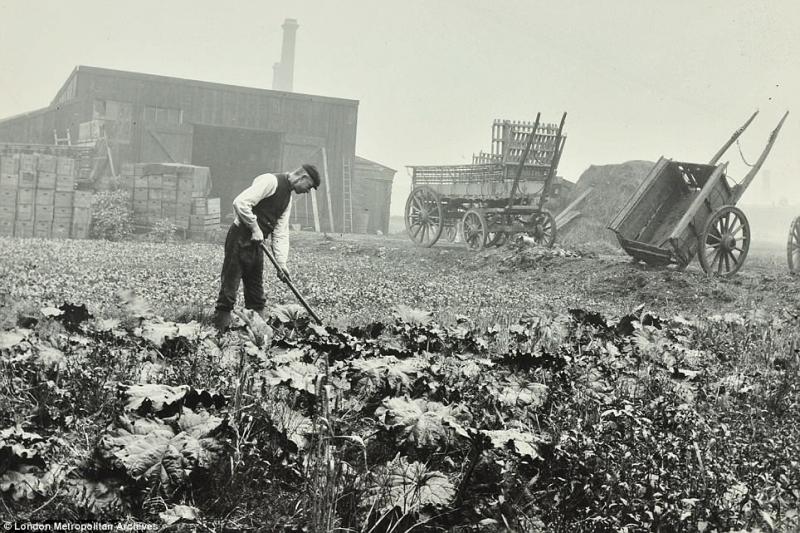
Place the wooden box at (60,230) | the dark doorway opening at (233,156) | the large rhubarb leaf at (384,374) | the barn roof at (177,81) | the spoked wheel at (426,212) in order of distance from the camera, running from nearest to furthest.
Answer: the large rhubarb leaf at (384,374)
the wooden box at (60,230)
the spoked wheel at (426,212)
the barn roof at (177,81)
the dark doorway opening at (233,156)

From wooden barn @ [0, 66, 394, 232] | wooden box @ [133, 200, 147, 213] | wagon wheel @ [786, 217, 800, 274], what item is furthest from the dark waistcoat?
wooden barn @ [0, 66, 394, 232]

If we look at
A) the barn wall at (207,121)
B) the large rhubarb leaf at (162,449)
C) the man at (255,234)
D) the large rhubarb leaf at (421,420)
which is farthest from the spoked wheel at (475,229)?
the large rhubarb leaf at (162,449)

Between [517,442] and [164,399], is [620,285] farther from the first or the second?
[164,399]

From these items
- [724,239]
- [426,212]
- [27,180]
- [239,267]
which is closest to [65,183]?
[27,180]

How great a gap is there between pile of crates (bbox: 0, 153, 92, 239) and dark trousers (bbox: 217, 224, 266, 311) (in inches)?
522

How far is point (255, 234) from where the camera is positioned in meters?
6.05

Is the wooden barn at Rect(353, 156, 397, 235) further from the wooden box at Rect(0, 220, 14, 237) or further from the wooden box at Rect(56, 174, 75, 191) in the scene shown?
the wooden box at Rect(0, 220, 14, 237)

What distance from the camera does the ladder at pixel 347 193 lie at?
2903 centimetres

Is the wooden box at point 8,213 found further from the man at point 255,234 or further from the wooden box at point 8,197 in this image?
the man at point 255,234

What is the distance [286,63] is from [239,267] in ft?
135

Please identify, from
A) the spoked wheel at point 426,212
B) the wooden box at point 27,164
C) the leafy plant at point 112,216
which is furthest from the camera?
the spoked wheel at point 426,212

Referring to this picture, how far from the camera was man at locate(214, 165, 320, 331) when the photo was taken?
6.05m

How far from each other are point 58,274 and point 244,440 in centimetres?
699

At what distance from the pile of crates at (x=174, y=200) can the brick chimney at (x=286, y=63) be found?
25.9 m
